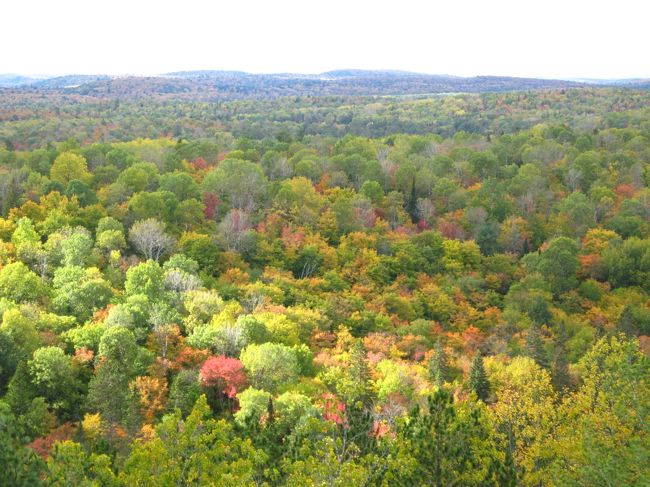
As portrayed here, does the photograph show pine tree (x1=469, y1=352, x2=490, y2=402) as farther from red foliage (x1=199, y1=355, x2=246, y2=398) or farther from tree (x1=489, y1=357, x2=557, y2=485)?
red foliage (x1=199, y1=355, x2=246, y2=398)

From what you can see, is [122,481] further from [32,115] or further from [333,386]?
[32,115]

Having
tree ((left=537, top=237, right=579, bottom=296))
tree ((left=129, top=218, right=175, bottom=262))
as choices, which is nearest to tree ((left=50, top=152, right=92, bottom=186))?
tree ((left=129, top=218, right=175, bottom=262))

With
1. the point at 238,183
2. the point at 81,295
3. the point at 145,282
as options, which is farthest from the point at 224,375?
the point at 238,183

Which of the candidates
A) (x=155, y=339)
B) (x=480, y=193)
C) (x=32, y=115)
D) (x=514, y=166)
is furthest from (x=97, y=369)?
(x=32, y=115)

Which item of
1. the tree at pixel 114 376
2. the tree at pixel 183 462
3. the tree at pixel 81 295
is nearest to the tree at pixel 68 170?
the tree at pixel 81 295

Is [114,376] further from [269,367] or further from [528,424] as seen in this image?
[528,424]

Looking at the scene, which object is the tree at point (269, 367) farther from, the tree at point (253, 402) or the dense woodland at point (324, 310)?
the tree at point (253, 402)
